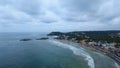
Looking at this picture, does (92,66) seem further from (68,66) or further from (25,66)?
(25,66)

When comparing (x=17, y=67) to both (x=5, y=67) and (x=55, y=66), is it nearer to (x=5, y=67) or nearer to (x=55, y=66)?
(x=5, y=67)

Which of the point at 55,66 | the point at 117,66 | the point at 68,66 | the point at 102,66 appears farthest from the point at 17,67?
the point at 117,66

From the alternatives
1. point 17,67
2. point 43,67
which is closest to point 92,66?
point 43,67

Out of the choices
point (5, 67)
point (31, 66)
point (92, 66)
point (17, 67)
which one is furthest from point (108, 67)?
point (5, 67)

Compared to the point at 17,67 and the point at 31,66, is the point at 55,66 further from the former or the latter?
the point at 17,67

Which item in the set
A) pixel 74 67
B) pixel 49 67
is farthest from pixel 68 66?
pixel 49 67

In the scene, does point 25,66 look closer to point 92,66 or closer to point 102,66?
point 92,66
